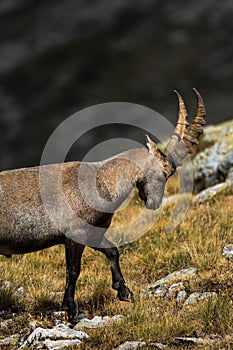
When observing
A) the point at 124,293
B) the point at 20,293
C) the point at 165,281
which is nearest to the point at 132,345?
the point at 124,293

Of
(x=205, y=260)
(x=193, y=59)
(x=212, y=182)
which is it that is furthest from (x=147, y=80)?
(x=205, y=260)

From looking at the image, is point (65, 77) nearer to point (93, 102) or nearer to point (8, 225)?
point (93, 102)

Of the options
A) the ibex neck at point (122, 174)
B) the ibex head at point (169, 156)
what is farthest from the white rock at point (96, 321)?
the ibex head at point (169, 156)

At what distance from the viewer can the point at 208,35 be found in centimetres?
8394

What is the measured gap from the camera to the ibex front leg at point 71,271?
958cm

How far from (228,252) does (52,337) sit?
3.68 m

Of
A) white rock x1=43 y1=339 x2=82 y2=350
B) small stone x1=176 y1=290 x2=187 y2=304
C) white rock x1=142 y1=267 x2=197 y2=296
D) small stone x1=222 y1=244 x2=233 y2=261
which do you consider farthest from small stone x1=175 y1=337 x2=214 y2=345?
small stone x1=222 y1=244 x2=233 y2=261

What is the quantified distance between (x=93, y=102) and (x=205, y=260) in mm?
64115

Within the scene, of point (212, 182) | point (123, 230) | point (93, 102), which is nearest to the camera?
point (123, 230)

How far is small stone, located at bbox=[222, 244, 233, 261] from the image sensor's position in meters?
A: 10.5

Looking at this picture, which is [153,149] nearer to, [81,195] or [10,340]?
[81,195]

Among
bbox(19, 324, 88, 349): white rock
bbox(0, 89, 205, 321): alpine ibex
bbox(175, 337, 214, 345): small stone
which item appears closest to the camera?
bbox(175, 337, 214, 345): small stone

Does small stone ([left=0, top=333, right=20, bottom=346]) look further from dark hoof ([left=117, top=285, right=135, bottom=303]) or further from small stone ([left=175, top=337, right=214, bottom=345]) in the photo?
small stone ([left=175, top=337, right=214, bottom=345])

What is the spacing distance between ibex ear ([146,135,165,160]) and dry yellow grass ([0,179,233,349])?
6.11 feet
